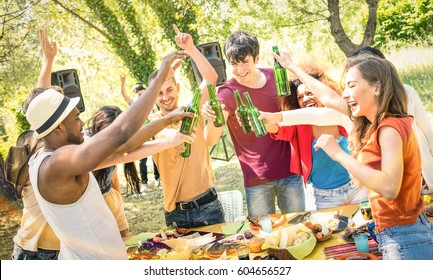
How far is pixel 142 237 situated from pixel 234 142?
0.69m

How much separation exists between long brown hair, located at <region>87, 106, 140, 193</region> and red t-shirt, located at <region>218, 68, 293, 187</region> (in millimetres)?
615

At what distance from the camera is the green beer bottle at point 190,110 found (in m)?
2.52

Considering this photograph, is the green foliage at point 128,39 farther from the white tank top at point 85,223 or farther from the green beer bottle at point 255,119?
the white tank top at point 85,223

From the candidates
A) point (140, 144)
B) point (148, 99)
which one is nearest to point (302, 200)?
point (140, 144)

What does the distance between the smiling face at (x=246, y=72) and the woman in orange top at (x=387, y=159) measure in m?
0.70

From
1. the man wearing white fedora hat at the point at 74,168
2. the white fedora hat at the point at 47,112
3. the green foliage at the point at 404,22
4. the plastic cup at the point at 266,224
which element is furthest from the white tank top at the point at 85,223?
the green foliage at the point at 404,22

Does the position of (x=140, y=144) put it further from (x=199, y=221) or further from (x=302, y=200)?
(x=302, y=200)

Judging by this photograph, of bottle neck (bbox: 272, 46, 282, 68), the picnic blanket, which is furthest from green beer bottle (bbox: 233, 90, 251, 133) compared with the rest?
the picnic blanket

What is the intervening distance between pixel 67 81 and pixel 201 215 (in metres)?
1.06

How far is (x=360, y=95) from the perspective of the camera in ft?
6.58

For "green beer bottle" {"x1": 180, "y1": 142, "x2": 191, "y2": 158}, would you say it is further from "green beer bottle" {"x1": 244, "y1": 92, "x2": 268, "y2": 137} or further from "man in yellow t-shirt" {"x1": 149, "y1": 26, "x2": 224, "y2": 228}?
"green beer bottle" {"x1": 244, "y1": 92, "x2": 268, "y2": 137}

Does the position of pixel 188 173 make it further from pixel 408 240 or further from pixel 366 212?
pixel 408 240

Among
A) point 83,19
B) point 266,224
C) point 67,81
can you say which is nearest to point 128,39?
point 83,19
